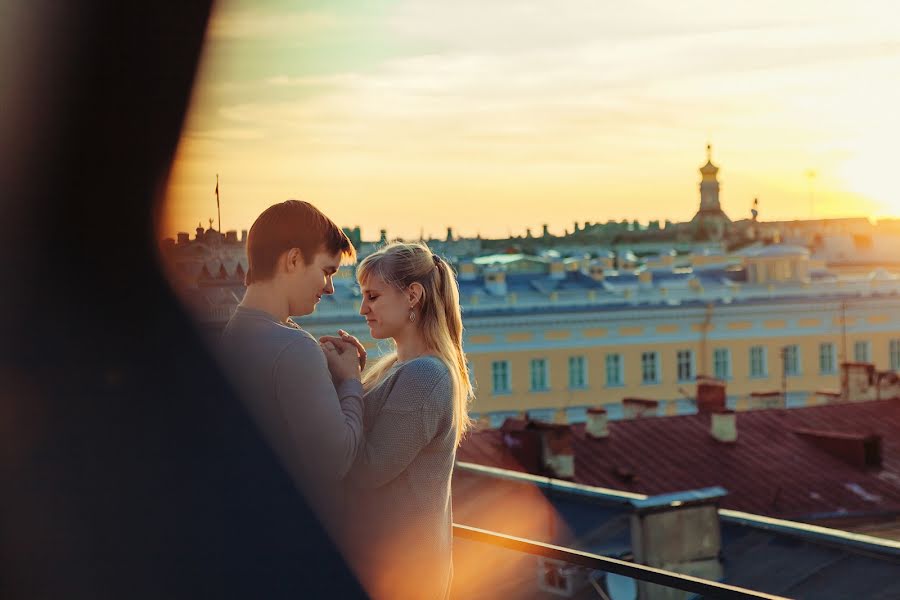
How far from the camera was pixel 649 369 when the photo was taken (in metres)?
34.7

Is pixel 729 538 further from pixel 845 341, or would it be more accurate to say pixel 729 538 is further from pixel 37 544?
pixel 845 341

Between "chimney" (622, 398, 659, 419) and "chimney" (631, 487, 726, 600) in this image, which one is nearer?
"chimney" (631, 487, 726, 600)

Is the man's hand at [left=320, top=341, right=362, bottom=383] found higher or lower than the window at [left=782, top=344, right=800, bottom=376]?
higher

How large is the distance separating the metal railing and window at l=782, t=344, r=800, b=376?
32883 millimetres

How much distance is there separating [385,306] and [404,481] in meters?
0.30

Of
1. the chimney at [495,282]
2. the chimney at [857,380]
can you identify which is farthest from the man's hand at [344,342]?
the chimney at [495,282]

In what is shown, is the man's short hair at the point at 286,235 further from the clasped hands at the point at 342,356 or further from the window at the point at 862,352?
the window at the point at 862,352

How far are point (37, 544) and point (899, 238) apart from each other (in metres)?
73.4

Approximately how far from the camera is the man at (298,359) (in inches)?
91.1

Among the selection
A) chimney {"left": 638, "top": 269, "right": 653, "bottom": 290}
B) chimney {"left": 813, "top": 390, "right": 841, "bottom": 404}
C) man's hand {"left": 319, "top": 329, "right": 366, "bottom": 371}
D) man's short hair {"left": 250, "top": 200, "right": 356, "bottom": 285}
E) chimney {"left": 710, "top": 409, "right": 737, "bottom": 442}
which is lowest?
chimney {"left": 813, "top": 390, "right": 841, "bottom": 404}

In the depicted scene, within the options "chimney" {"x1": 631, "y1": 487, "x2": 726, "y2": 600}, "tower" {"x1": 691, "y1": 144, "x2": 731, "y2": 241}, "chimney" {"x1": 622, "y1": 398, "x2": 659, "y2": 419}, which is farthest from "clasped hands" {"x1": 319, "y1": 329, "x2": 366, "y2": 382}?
"tower" {"x1": 691, "y1": 144, "x2": 731, "y2": 241}

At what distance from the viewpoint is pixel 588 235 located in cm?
8350

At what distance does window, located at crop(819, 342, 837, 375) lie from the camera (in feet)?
118

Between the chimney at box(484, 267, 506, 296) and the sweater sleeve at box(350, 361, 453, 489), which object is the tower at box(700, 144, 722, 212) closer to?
the chimney at box(484, 267, 506, 296)
